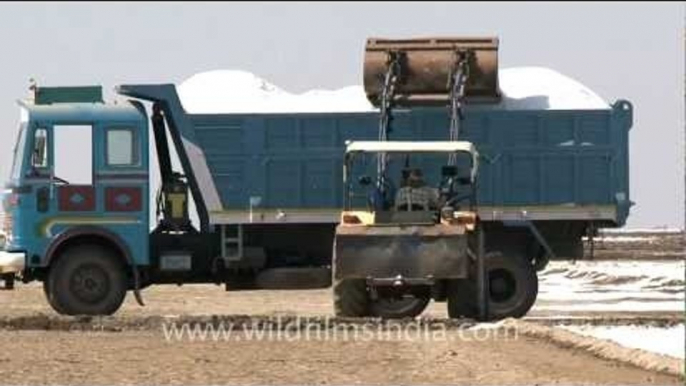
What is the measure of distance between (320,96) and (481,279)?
147 inches

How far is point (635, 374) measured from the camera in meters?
16.0

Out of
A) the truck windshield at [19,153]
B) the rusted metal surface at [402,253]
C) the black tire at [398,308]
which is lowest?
the black tire at [398,308]

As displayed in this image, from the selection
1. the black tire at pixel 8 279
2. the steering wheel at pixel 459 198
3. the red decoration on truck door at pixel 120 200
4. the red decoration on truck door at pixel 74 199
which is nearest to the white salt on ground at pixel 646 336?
the steering wheel at pixel 459 198

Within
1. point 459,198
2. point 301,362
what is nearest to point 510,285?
point 459,198

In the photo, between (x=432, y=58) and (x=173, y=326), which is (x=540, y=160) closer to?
(x=432, y=58)

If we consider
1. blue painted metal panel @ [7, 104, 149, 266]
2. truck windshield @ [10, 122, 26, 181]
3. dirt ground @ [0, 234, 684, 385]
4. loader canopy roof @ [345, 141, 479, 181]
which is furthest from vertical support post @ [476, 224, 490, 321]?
truck windshield @ [10, 122, 26, 181]

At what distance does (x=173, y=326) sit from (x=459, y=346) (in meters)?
5.08

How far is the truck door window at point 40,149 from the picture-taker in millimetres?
24188

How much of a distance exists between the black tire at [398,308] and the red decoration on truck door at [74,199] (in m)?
4.33

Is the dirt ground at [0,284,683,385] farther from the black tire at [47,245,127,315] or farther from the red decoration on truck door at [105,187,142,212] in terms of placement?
the red decoration on truck door at [105,187,142,212]

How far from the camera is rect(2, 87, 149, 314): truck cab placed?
24156 mm

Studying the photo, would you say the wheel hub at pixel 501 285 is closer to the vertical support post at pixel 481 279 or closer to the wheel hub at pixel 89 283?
the vertical support post at pixel 481 279

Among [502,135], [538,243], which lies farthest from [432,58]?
[538,243]

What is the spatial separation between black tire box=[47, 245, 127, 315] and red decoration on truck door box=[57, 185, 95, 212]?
0.61 metres
